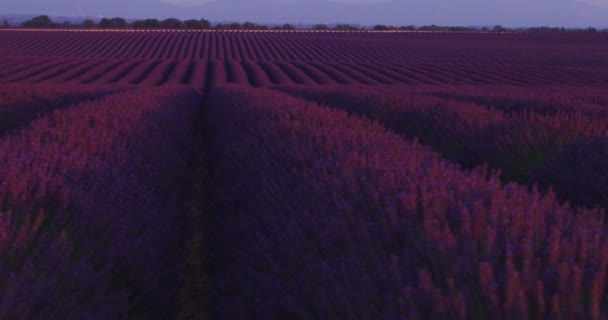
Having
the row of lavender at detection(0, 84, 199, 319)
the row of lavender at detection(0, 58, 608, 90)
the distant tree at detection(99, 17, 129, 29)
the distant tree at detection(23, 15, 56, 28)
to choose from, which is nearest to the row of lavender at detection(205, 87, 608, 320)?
the row of lavender at detection(0, 84, 199, 319)

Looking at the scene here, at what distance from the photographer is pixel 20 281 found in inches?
100

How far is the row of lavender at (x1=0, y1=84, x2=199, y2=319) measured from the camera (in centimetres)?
280

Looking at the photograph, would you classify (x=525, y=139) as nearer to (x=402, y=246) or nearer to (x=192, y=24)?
(x=402, y=246)

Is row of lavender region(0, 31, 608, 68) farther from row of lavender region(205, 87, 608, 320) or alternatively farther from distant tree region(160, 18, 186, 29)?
row of lavender region(205, 87, 608, 320)

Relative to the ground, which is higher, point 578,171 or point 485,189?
point 485,189

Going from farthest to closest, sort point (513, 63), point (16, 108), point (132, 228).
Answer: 1. point (513, 63)
2. point (16, 108)
3. point (132, 228)

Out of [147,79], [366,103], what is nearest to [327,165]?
[366,103]

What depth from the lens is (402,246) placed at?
8.27 feet

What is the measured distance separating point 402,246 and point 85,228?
70.8 inches

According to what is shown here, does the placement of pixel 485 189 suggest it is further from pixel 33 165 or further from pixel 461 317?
pixel 33 165

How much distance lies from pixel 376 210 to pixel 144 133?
12.7 ft

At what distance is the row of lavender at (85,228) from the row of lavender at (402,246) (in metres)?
0.52

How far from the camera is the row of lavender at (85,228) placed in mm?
2797

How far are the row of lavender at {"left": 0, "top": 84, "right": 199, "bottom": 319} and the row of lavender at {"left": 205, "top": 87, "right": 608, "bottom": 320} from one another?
52cm
